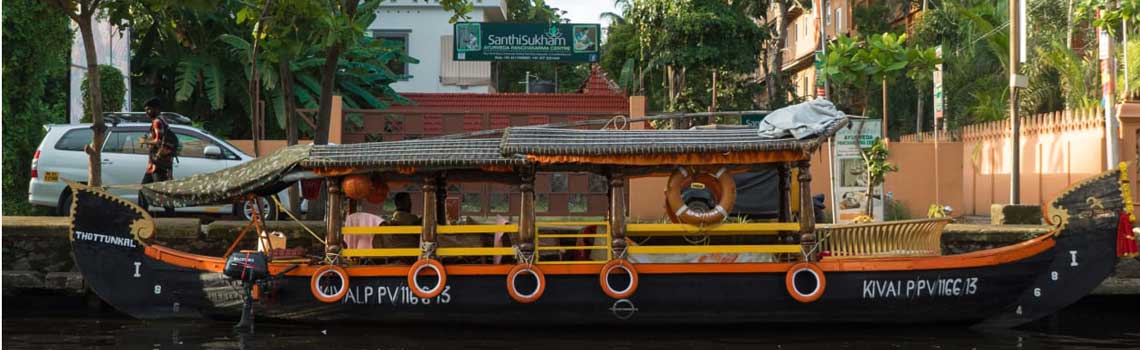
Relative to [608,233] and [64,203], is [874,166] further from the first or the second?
[64,203]

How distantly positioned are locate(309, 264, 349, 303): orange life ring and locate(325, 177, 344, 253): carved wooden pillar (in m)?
0.18

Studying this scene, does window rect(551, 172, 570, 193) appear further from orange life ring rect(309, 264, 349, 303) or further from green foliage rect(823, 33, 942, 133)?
orange life ring rect(309, 264, 349, 303)

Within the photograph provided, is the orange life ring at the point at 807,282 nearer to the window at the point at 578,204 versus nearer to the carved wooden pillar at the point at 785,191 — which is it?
the carved wooden pillar at the point at 785,191

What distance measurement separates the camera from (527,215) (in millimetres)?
10406

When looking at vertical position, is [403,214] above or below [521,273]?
above

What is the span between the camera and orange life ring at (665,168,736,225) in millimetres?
10250

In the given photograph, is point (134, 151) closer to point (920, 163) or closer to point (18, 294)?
point (18, 294)

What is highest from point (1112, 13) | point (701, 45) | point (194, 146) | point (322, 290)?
point (701, 45)

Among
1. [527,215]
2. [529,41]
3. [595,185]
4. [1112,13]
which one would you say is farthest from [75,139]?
[1112,13]

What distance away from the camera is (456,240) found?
35.7 feet

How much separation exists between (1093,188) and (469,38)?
47.8 ft

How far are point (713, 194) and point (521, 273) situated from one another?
1785 mm

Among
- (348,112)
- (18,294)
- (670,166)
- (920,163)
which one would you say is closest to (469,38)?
(348,112)

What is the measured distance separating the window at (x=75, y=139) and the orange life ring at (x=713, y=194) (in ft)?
26.9
